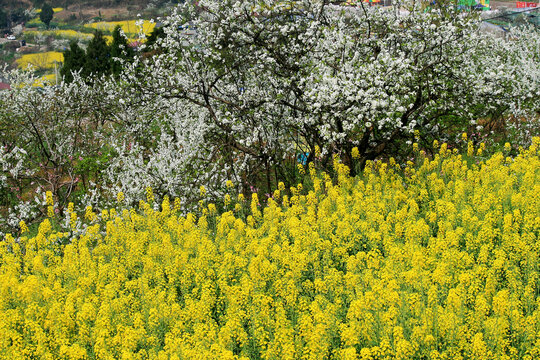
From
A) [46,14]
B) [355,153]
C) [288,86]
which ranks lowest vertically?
[355,153]

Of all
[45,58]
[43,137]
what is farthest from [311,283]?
[45,58]

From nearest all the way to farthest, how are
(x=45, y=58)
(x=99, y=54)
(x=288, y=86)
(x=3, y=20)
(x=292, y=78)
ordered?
(x=292, y=78), (x=288, y=86), (x=99, y=54), (x=45, y=58), (x=3, y=20)

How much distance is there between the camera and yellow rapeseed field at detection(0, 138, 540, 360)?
15.9ft

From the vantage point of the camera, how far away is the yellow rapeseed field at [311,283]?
15.9ft

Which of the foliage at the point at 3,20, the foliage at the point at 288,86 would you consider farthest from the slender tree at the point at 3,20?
the foliage at the point at 288,86

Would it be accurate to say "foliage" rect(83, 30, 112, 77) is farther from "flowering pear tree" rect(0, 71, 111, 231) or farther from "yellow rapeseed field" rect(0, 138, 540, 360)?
"yellow rapeseed field" rect(0, 138, 540, 360)

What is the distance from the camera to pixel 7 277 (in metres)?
6.69

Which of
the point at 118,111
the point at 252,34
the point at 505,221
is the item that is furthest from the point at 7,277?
the point at 118,111

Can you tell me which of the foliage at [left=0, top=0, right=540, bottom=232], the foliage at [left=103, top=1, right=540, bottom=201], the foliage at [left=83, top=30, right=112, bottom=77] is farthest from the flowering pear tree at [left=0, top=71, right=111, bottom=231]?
the foliage at [left=83, top=30, right=112, bottom=77]

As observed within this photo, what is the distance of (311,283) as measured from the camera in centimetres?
586

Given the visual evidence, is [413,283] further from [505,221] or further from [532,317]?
[505,221]

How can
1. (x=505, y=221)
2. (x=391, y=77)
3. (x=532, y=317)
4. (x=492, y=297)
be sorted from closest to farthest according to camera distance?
1. (x=532, y=317)
2. (x=492, y=297)
3. (x=505, y=221)
4. (x=391, y=77)

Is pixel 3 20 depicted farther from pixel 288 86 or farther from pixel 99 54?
pixel 288 86

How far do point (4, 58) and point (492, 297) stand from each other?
3792 inches
